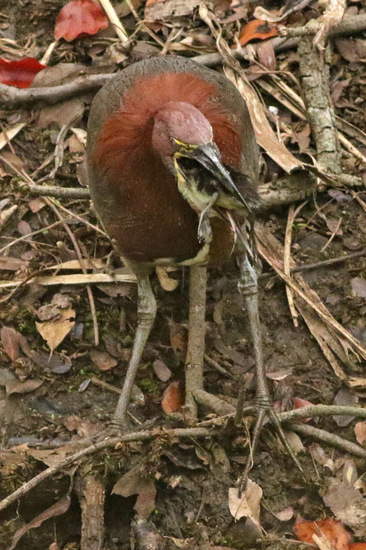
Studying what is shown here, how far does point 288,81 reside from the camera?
194 inches

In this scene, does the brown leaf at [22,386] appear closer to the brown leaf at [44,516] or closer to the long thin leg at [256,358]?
the brown leaf at [44,516]

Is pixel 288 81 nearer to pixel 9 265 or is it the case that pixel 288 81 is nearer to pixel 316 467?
pixel 9 265

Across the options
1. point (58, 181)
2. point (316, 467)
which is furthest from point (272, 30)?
point (316, 467)

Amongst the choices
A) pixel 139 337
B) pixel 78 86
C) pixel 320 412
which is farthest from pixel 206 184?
pixel 78 86

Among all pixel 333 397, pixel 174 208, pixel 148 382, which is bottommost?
pixel 333 397

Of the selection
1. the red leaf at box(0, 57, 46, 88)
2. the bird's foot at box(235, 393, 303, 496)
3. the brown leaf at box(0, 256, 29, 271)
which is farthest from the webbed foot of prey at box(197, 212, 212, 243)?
the red leaf at box(0, 57, 46, 88)

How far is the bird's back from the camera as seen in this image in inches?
126

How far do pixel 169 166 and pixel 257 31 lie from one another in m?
2.26

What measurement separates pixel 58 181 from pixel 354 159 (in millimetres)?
1600

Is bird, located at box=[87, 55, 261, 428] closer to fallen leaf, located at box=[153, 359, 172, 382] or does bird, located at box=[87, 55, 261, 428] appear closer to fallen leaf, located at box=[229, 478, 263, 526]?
fallen leaf, located at box=[153, 359, 172, 382]

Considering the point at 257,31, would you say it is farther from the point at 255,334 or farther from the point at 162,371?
the point at 162,371

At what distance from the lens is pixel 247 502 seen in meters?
3.37

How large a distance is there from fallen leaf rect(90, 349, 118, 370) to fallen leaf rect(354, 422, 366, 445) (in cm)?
114

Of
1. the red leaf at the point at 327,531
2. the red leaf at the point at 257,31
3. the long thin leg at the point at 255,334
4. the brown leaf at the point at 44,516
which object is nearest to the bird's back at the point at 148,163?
the long thin leg at the point at 255,334
